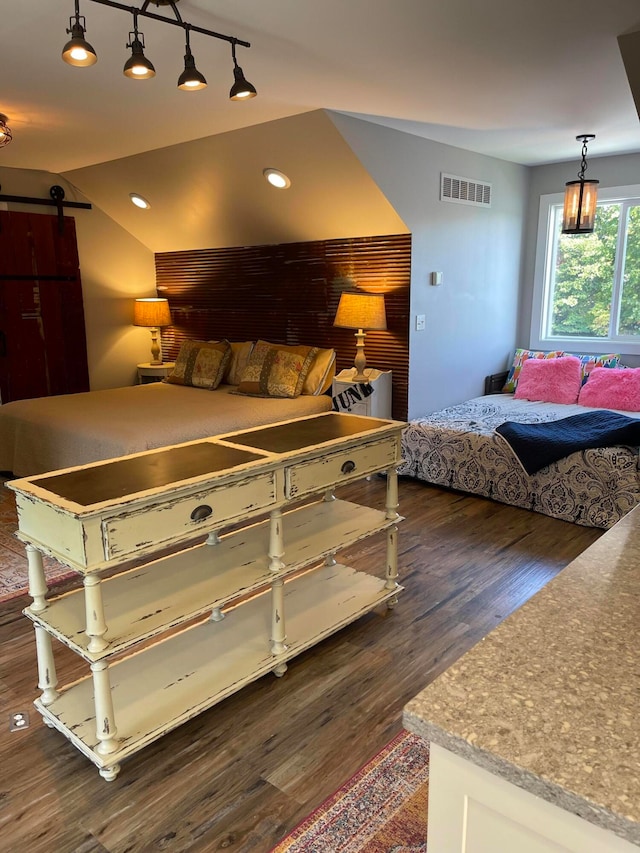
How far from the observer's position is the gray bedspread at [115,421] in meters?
3.80

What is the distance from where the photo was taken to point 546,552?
3.40m

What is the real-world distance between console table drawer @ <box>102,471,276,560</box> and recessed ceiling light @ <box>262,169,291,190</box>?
295 centimetres

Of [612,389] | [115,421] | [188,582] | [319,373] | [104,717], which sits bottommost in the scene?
[104,717]

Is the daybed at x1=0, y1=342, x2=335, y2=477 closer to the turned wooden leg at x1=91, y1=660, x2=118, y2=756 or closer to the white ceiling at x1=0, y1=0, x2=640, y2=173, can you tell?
the white ceiling at x1=0, y1=0, x2=640, y2=173

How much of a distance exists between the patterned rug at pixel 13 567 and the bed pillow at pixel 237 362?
2.11 m

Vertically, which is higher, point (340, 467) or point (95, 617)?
point (340, 467)

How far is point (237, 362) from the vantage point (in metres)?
5.37

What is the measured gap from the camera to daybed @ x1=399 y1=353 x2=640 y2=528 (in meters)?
3.63

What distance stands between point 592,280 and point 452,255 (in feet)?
4.76

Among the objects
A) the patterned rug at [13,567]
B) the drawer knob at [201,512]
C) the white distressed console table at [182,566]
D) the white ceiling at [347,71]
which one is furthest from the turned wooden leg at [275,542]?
the white ceiling at [347,71]

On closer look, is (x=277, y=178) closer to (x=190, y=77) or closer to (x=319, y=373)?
(x=319, y=373)

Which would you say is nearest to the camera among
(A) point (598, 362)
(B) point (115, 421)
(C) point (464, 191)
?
(B) point (115, 421)

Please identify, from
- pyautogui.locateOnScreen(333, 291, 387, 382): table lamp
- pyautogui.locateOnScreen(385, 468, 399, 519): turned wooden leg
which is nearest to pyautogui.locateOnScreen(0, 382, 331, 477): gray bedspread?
pyautogui.locateOnScreen(333, 291, 387, 382): table lamp

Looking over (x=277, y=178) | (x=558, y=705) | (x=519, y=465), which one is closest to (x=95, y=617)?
(x=558, y=705)
